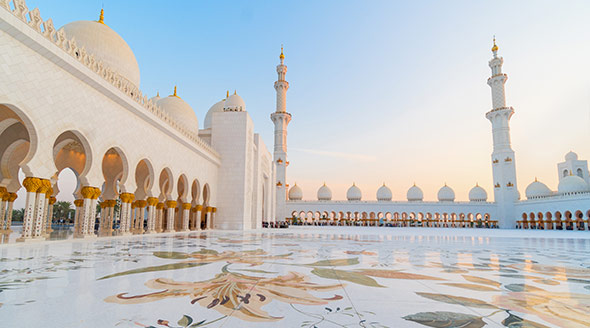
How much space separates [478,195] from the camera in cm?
3519

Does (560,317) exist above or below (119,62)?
below

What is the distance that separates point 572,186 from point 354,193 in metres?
19.1

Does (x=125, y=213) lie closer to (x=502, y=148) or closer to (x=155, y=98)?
(x=155, y=98)

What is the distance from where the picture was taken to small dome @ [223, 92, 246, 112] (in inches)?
771

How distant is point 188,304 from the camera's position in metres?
1.93

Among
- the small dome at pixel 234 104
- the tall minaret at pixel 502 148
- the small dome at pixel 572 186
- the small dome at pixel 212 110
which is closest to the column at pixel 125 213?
the small dome at pixel 234 104

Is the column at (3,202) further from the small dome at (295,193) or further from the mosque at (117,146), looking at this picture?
the small dome at (295,193)

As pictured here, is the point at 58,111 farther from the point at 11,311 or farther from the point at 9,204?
the point at 11,311

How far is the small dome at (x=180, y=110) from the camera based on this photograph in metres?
17.5

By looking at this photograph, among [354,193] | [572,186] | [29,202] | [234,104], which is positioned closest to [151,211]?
[29,202]

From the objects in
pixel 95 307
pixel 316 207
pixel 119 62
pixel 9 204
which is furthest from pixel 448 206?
pixel 95 307

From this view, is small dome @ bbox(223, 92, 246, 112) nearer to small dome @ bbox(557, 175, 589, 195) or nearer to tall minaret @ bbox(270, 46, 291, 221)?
tall minaret @ bbox(270, 46, 291, 221)

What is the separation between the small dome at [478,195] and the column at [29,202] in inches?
1472

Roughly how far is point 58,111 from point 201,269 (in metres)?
6.36
